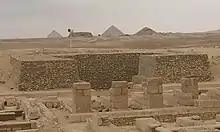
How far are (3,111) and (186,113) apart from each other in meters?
7.00

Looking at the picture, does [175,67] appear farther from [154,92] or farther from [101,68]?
[154,92]

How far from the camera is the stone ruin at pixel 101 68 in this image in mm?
26203

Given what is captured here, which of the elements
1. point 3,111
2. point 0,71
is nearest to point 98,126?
point 3,111

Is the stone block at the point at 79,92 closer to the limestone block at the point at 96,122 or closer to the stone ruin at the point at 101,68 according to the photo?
the limestone block at the point at 96,122

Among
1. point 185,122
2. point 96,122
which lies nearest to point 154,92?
point 185,122

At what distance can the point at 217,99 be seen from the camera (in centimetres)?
1639

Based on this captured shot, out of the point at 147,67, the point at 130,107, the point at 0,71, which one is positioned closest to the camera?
the point at 130,107

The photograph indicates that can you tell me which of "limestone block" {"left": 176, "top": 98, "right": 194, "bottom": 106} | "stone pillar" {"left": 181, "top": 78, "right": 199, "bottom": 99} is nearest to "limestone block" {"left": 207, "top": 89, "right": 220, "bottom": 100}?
"limestone block" {"left": 176, "top": 98, "right": 194, "bottom": 106}

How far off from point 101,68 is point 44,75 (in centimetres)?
607

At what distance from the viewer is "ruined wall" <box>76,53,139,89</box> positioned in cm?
3098

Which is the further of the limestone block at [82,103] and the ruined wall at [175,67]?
the ruined wall at [175,67]

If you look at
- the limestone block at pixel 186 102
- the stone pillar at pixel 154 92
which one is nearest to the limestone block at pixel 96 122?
the stone pillar at pixel 154 92

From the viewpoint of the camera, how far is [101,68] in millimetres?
31281

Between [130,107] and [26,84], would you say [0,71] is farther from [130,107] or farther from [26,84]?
[130,107]
